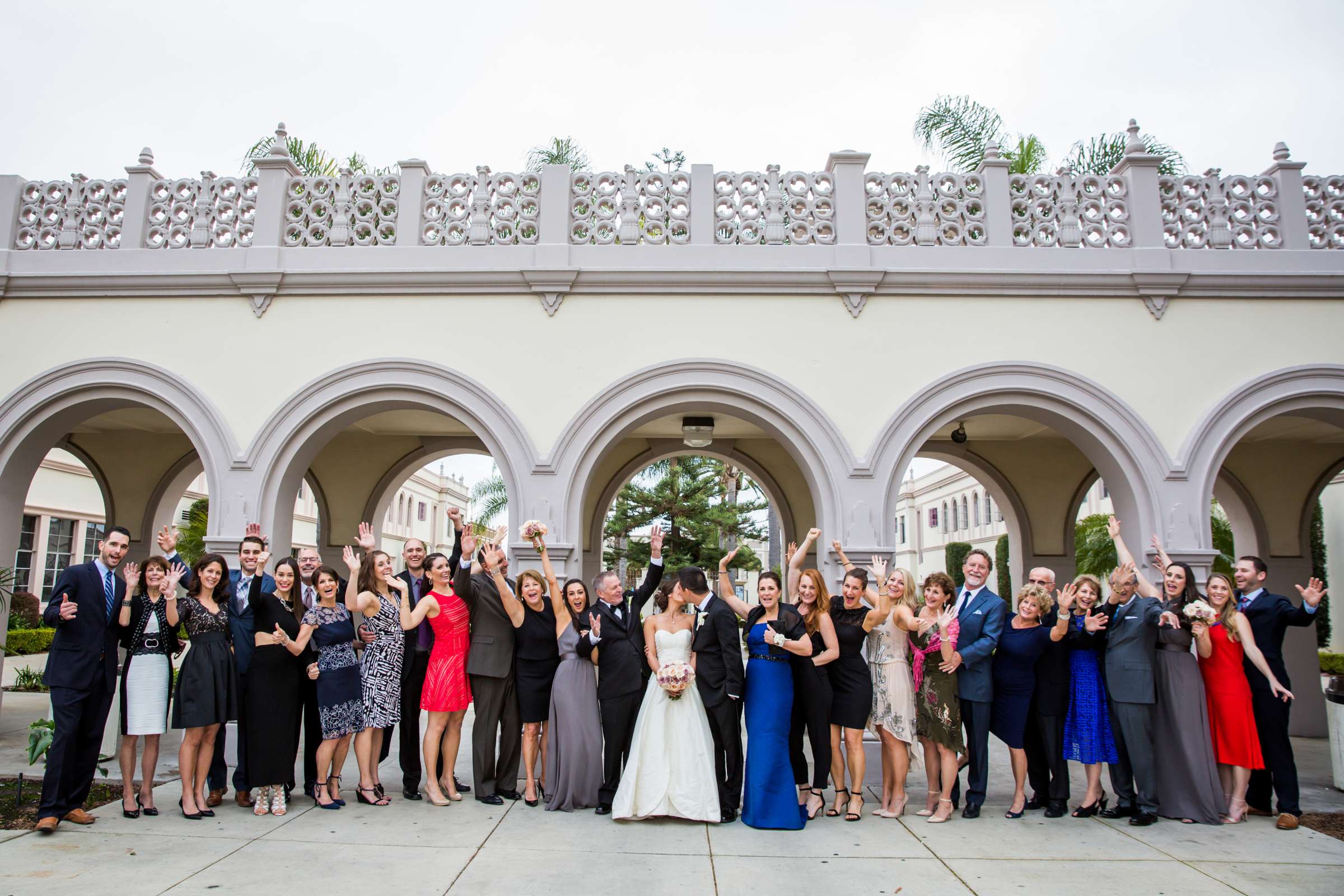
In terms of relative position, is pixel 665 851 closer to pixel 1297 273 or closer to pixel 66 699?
pixel 66 699

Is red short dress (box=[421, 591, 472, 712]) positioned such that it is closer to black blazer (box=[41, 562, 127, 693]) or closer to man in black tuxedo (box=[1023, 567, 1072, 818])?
black blazer (box=[41, 562, 127, 693])

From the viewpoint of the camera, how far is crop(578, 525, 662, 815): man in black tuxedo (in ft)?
21.4

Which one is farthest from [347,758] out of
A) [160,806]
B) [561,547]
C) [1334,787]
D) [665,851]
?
[1334,787]

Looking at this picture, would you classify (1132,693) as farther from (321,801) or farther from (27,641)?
(27,641)

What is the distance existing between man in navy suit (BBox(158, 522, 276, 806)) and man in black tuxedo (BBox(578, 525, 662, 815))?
2.42 m

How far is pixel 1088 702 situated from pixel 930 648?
4.35 ft

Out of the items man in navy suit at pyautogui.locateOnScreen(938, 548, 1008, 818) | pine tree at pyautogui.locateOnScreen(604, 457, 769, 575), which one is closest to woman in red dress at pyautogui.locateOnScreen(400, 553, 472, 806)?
man in navy suit at pyautogui.locateOnScreen(938, 548, 1008, 818)

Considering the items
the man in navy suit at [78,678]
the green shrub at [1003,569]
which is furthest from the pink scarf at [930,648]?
the green shrub at [1003,569]

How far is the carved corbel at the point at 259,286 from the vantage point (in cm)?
881

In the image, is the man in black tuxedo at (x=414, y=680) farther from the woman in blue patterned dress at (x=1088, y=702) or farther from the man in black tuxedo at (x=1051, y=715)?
the woman in blue patterned dress at (x=1088, y=702)

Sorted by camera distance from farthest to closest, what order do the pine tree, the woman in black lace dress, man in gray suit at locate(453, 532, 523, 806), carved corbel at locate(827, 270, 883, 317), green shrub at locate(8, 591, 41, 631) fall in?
1. the pine tree
2. green shrub at locate(8, 591, 41, 631)
3. carved corbel at locate(827, 270, 883, 317)
4. man in gray suit at locate(453, 532, 523, 806)
5. the woman in black lace dress

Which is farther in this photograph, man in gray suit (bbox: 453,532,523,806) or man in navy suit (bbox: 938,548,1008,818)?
man in gray suit (bbox: 453,532,523,806)

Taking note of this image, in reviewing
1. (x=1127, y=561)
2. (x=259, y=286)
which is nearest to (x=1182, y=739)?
(x=1127, y=561)

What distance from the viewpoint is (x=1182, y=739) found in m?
A: 6.58
